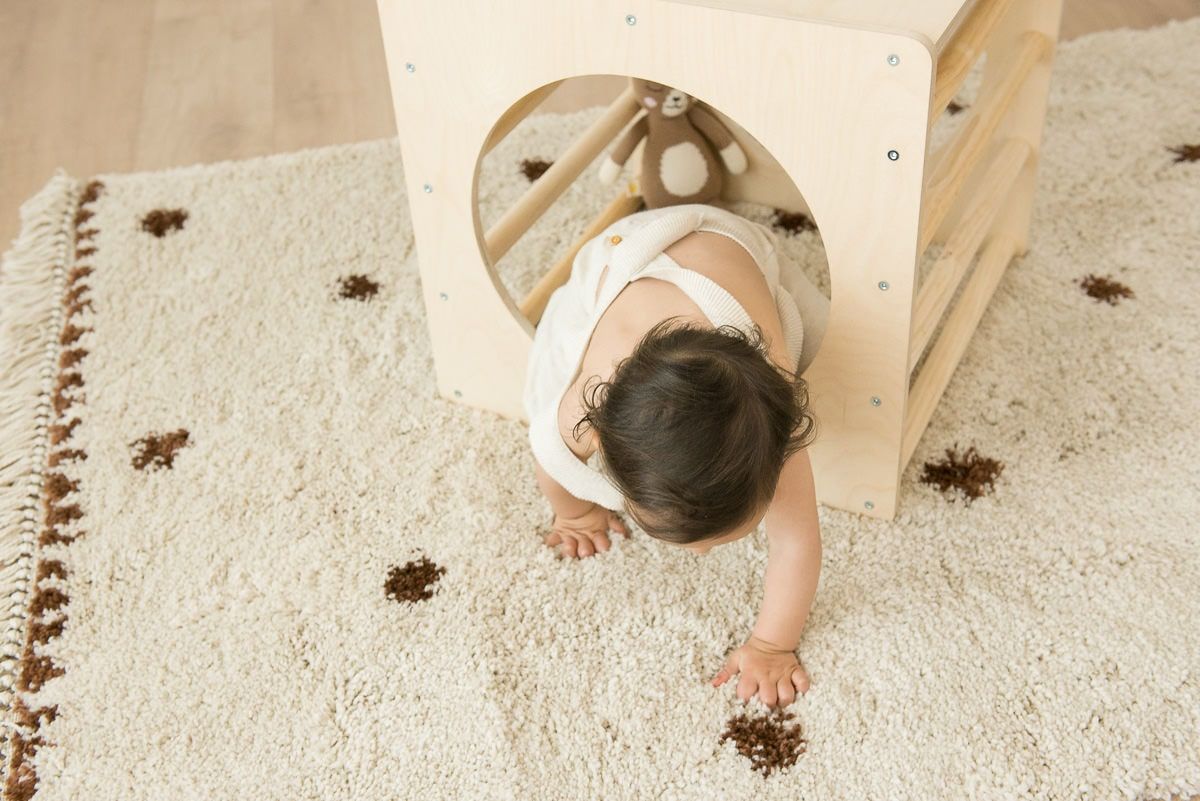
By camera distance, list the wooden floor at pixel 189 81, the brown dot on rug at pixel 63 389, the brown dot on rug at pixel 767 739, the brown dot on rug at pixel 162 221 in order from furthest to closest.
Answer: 1. the wooden floor at pixel 189 81
2. the brown dot on rug at pixel 162 221
3. the brown dot on rug at pixel 63 389
4. the brown dot on rug at pixel 767 739

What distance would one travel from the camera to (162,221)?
1625 mm

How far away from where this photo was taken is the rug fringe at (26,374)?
1.17 m

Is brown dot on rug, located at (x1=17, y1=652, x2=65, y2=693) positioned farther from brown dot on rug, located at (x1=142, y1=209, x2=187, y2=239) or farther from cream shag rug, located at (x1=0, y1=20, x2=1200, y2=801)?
brown dot on rug, located at (x1=142, y1=209, x2=187, y2=239)

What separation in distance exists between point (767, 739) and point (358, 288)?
2.55 feet

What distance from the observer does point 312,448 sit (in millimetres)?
1295

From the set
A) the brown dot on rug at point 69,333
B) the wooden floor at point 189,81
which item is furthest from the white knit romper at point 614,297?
the wooden floor at point 189,81

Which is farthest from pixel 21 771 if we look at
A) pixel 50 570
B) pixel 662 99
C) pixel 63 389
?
pixel 662 99

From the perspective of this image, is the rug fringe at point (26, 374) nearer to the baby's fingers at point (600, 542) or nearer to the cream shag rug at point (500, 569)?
the cream shag rug at point (500, 569)

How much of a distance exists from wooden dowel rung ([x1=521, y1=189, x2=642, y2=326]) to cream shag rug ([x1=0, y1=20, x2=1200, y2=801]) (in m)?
0.08

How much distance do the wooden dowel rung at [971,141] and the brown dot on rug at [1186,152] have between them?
413 mm

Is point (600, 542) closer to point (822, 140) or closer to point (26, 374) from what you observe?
point (822, 140)

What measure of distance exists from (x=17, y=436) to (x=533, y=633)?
0.65 meters

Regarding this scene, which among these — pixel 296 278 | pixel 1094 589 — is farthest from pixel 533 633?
pixel 296 278

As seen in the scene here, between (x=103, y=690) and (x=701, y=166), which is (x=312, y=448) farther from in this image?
(x=701, y=166)
